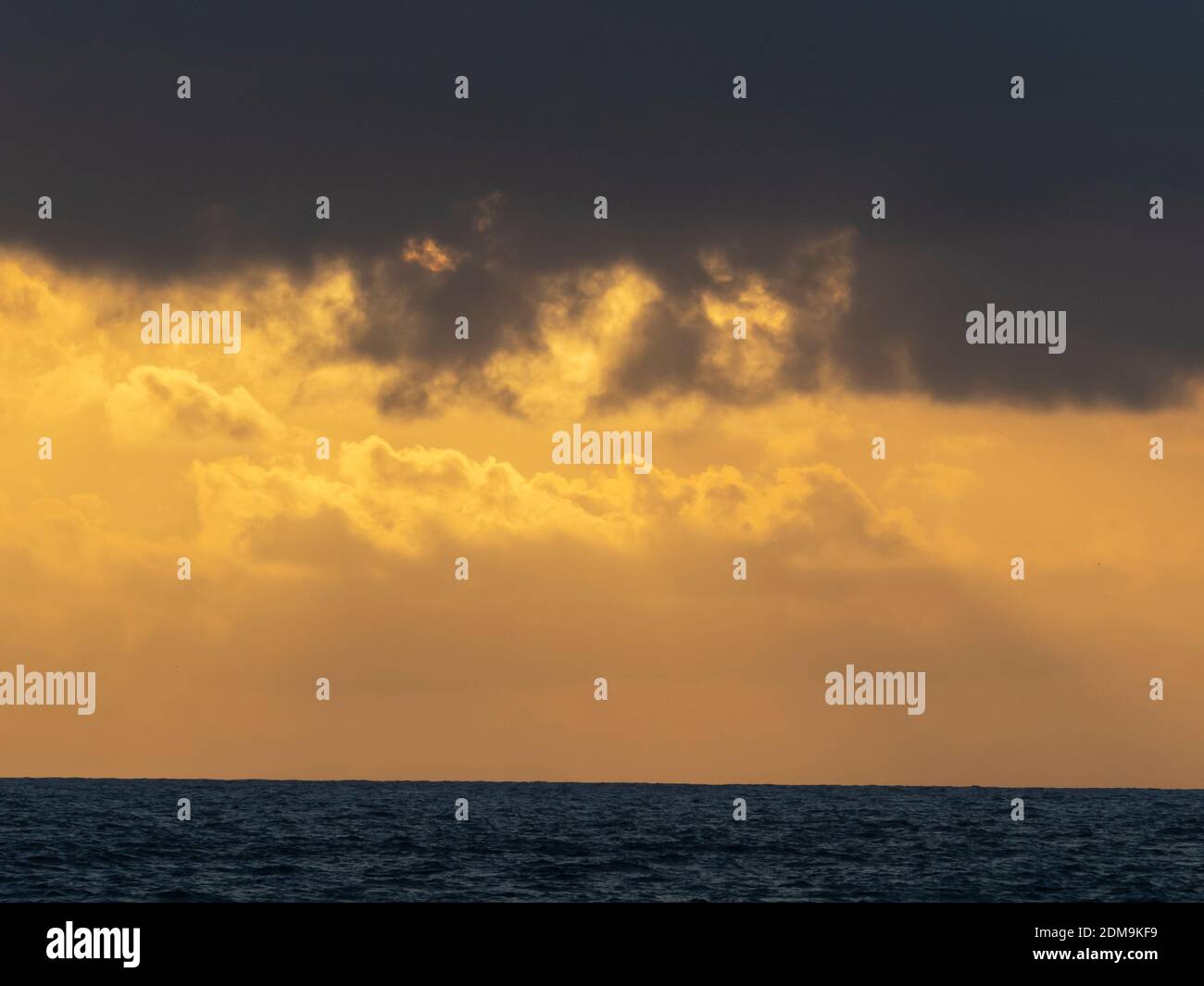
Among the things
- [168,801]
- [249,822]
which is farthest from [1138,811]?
[168,801]

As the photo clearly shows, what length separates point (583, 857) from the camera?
84438mm

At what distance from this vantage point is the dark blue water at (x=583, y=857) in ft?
222

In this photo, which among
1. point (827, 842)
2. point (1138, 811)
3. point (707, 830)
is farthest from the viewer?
point (1138, 811)

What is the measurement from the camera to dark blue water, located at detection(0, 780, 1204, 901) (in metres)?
67.7

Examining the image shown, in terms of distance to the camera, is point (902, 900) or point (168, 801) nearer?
point (902, 900)

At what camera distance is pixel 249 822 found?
120 m

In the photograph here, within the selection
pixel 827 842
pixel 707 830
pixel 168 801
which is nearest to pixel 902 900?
pixel 827 842
